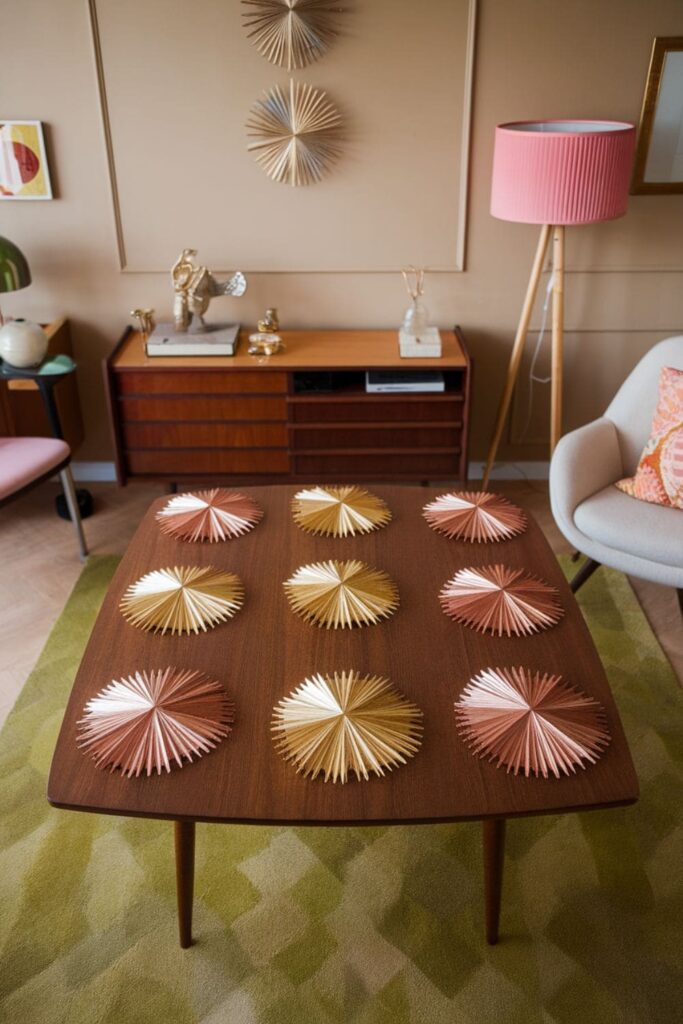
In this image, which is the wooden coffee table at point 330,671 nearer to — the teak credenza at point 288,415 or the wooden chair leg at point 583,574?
the wooden chair leg at point 583,574

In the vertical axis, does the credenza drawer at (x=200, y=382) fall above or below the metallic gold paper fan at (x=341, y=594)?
above

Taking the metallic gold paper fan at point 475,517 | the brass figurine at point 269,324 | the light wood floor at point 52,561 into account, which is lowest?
the light wood floor at point 52,561

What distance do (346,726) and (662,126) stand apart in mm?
2473

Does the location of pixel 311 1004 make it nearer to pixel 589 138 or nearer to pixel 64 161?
pixel 589 138

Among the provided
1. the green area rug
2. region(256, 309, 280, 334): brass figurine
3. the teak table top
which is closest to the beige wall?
region(256, 309, 280, 334): brass figurine

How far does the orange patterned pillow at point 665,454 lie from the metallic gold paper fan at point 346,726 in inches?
48.9

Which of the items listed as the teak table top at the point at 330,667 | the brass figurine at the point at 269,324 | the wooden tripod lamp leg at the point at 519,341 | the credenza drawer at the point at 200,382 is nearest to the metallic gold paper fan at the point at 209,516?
the teak table top at the point at 330,667

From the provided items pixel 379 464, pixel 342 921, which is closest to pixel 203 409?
pixel 379 464

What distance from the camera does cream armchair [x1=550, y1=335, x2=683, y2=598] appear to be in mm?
2336

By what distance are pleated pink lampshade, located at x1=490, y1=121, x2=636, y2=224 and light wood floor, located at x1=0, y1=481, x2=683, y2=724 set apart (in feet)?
3.70

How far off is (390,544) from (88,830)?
955 millimetres

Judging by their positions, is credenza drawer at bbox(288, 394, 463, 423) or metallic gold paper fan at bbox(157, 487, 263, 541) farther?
credenza drawer at bbox(288, 394, 463, 423)

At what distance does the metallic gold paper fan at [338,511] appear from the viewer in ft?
6.86

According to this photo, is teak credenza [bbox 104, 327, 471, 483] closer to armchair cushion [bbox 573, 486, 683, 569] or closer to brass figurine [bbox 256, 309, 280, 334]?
brass figurine [bbox 256, 309, 280, 334]
